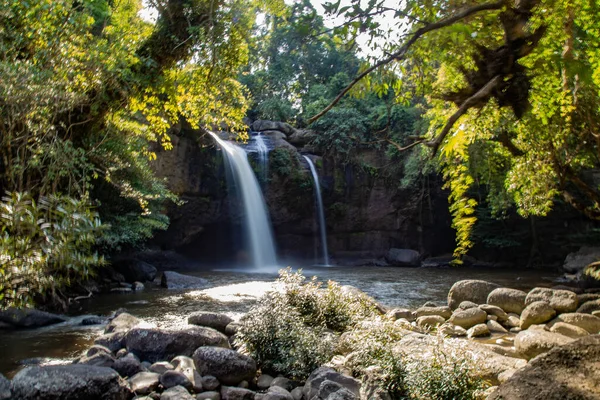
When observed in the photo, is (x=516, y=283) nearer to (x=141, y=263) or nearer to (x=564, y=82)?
(x=564, y=82)

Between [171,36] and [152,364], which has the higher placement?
[171,36]

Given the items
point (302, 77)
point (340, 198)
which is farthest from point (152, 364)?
point (302, 77)

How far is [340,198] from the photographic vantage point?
91.1ft

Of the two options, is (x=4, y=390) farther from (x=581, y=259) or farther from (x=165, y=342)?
(x=581, y=259)

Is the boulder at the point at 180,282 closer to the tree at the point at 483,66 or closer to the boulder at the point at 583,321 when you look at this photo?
the boulder at the point at 583,321

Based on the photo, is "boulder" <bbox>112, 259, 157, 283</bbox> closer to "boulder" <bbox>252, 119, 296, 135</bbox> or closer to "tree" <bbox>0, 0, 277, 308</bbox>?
"tree" <bbox>0, 0, 277, 308</bbox>

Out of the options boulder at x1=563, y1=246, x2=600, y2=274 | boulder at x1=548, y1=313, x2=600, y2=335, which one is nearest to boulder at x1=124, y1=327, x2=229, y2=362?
boulder at x1=548, y1=313, x2=600, y2=335

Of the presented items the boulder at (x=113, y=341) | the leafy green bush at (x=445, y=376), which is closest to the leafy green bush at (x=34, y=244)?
the boulder at (x=113, y=341)

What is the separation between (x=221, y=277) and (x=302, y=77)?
77.4ft

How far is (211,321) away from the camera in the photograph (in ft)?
28.6

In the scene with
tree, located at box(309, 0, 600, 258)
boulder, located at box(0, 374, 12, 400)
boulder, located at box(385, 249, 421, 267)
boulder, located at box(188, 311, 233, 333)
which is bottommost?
boulder, located at box(385, 249, 421, 267)

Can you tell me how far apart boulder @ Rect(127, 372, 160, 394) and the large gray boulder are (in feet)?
1.24

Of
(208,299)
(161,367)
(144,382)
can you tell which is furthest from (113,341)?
(208,299)

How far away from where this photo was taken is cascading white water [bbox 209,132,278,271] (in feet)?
81.5
